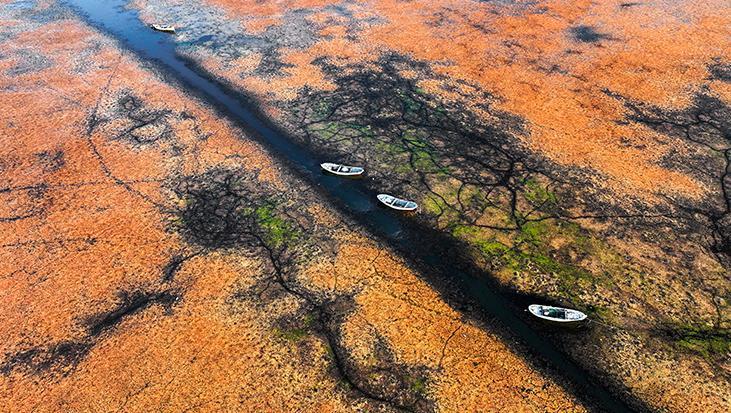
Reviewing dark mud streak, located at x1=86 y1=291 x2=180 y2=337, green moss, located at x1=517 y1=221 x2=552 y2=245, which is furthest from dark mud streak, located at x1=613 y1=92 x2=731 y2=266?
dark mud streak, located at x1=86 y1=291 x2=180 y2=337

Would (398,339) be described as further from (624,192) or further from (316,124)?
(316,124)

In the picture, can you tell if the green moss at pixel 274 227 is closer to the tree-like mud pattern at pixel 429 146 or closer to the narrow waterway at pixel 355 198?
the narrow waterway at pixel 355 198

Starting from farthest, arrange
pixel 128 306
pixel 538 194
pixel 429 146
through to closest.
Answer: pixel 429 146 → pixel 538 194 → pixel 128 306

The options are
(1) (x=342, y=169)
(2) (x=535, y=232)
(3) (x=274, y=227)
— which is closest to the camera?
(2) (x=535, y=232)

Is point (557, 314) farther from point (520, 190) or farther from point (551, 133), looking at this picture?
point (551, 133)

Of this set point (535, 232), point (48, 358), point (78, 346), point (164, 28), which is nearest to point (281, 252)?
point (78, 346)

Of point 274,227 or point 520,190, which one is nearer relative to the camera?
point 274,227

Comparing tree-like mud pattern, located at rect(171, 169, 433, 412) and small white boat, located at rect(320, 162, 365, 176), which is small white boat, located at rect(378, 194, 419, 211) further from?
tree-like mud pattern, located at rect(171, 169, 433, 412)

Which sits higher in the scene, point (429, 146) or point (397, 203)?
point (429, 146)
